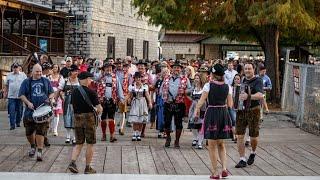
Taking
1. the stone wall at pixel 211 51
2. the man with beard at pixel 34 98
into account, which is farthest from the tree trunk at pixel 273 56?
the stone wall at pixel 211 51

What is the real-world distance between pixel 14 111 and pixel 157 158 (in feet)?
19.9

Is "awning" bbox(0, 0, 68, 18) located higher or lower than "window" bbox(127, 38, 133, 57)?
higher

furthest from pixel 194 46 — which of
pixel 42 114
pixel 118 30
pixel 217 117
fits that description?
pixel 217 117

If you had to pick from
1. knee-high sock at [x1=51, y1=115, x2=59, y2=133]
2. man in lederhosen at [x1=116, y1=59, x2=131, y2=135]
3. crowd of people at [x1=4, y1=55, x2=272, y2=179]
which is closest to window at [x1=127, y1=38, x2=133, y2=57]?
crowd of people at [x1=4, y1=55, x2=272, y2=179]

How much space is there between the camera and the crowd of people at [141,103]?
31.4ft

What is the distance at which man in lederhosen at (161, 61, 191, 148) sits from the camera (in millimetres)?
12844

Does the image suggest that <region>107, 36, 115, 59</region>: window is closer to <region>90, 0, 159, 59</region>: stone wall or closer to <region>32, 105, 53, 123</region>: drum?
<region>90, 0, 159, 59</region>: stone wall

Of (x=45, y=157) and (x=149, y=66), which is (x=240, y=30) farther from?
(x=45, y=157)

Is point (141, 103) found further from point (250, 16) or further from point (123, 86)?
point (250, 16)

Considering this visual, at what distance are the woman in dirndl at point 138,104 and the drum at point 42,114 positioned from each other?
283 cm

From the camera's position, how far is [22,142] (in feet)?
43.4

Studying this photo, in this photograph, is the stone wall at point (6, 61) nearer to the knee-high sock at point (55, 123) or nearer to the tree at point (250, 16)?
the tree at point (250, 16)

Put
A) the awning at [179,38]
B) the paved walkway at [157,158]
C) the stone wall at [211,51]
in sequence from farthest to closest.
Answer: the awning at [179,38], the stone wall at [211,51], the paved walkway at [157,158]

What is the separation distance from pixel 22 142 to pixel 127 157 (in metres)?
3.04
